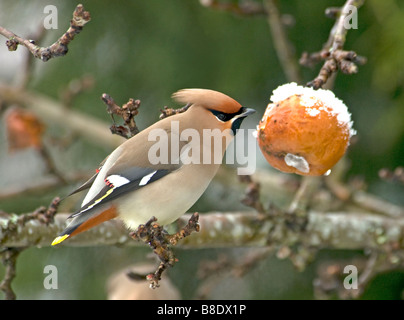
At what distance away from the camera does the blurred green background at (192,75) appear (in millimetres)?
2908

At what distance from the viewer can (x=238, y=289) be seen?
325 centimetres

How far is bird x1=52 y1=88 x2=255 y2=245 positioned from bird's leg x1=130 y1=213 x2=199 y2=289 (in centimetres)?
5

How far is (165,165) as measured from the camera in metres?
1.16

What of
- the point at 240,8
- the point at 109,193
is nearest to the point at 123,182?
the point at 109,193

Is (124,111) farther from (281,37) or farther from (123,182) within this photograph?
(281,37)

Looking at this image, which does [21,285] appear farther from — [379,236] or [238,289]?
[379,236]

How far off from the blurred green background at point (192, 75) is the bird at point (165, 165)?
68.2 inches

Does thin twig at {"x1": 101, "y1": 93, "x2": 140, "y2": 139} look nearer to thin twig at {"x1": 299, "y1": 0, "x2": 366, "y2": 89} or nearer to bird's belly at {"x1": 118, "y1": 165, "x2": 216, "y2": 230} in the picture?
bird's belly at {"x1": 118, "y1": 165, "x2": 216, "y2": 230}

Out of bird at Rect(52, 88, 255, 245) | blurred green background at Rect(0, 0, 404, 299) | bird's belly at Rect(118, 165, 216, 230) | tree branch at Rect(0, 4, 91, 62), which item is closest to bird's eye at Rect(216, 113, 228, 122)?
bird at Rect(52, 88, 255, 245)

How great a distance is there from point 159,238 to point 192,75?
1.94m

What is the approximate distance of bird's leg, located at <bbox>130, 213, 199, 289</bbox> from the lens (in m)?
1.08

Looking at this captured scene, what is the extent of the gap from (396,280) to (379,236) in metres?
0.89

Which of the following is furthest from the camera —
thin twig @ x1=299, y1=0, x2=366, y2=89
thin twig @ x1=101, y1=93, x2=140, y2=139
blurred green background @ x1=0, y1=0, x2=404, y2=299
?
blurred green background @ x1=0, y1=0, x2=404, y2=299
